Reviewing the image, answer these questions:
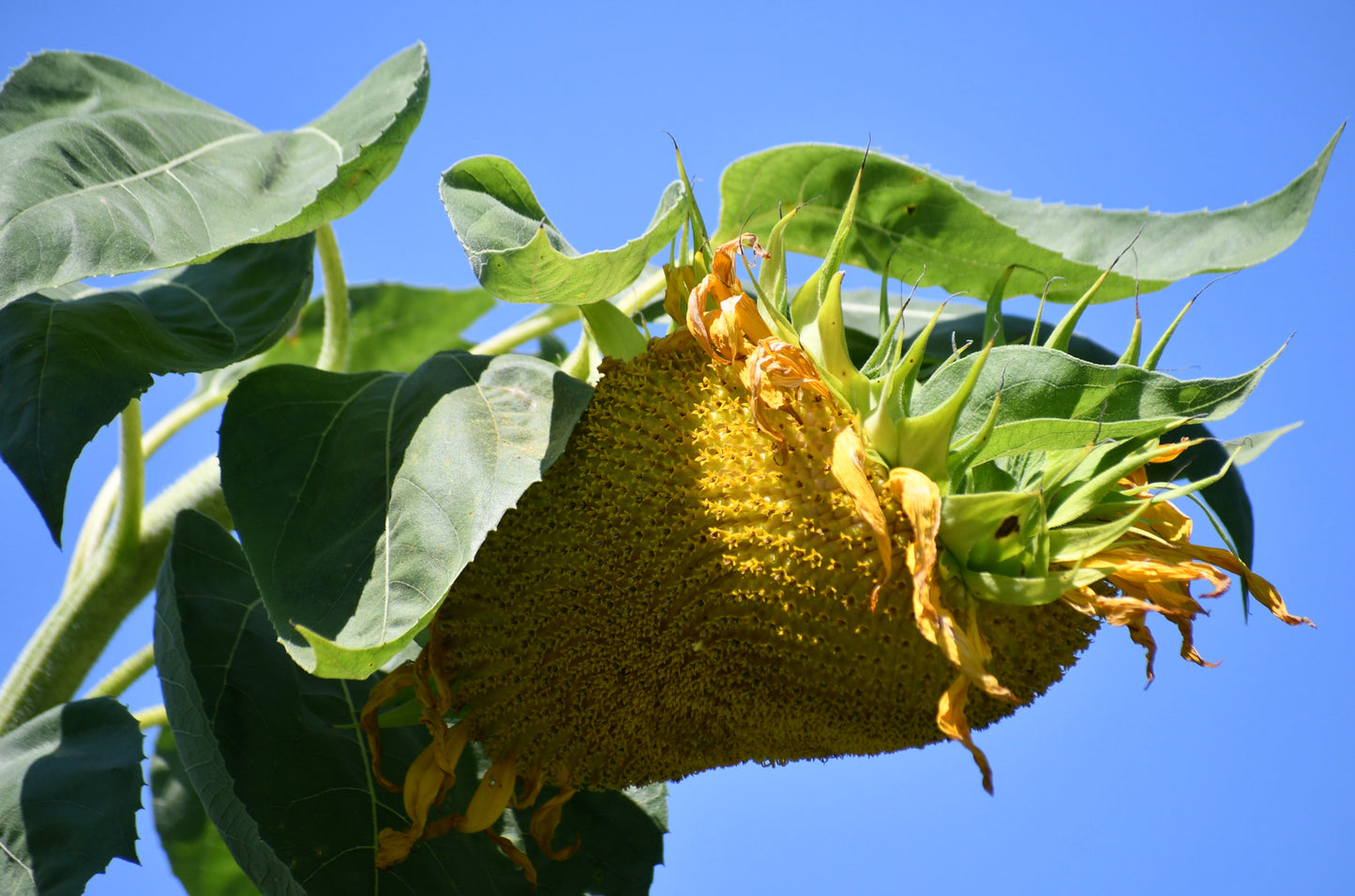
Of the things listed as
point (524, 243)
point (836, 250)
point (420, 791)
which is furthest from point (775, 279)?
point (420, 791)

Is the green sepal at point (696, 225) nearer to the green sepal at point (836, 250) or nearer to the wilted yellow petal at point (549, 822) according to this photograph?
the green sepal at point (836, 250)

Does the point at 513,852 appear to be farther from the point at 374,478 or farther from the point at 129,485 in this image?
the point at 129,485

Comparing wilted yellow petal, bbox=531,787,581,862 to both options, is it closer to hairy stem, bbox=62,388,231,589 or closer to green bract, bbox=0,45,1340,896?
green bract, bbox=0,45,1340,896

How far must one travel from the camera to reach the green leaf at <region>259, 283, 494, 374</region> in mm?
2021

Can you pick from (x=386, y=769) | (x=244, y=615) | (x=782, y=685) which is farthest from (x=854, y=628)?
(x=244, y=615)

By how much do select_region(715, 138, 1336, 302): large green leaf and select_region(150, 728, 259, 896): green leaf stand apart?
3.40 ft

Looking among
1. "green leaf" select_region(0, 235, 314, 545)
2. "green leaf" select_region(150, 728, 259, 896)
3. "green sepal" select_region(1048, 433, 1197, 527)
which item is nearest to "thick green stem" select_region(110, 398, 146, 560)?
"green leaf" select_region(0, 235, 314, 545)

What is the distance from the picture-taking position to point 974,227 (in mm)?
1178

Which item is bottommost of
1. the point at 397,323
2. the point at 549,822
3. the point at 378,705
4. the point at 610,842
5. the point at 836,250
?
the point at 610,842

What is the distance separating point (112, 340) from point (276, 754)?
1.43 feet

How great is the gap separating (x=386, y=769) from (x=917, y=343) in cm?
69

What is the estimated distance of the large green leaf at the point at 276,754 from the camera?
1079mm

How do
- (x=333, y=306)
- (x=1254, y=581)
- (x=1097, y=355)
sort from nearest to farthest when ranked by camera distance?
1. (x=1254, y=581)
2. (x=1097, y=355)
3. (x=333, y=306)

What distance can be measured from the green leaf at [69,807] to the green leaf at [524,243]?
69 centimetres
